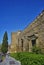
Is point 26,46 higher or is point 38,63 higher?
point 26,46

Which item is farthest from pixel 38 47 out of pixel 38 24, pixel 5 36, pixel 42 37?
pixel 5 36

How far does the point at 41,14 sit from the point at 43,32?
1771 millimetres

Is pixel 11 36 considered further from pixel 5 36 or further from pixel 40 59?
pixel 40 59

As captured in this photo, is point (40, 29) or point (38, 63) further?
point (40, 29)

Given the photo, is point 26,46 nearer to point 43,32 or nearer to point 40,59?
point 43,32

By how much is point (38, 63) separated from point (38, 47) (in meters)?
6.02

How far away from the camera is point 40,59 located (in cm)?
877

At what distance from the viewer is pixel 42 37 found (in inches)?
576

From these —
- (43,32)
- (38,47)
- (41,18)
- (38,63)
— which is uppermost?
(41,18)

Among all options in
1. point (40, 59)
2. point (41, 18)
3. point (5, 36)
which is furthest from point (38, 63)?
point (5, 36)

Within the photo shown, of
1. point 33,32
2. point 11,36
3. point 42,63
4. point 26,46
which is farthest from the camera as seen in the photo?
point 11,36

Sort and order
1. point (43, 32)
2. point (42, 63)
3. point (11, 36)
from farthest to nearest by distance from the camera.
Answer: point (11, 36), point (43, 32), point (42, 63)

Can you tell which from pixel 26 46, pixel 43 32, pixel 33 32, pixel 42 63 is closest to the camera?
pixel 42 63

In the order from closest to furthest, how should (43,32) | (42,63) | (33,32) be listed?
(42,63), (43,32), (33,32)
